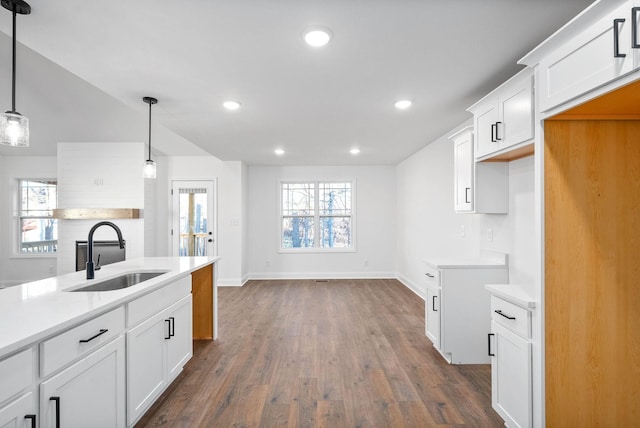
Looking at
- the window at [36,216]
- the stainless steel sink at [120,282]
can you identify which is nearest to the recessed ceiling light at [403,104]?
the stainless steel sink at [120,282]

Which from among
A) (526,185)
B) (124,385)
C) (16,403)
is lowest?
(124,385)

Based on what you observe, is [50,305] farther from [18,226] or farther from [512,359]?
[18,226]

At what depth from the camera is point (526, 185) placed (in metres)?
2.69

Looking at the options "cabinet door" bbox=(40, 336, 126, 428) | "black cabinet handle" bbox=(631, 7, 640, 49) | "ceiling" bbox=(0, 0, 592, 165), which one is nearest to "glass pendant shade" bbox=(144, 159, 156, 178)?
"ceiling" bbox=(0, 0, 592, 165)

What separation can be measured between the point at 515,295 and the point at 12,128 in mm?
2935

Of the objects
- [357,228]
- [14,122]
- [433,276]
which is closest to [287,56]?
[14,122]

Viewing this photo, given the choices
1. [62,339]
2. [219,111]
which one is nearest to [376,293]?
[219,111]

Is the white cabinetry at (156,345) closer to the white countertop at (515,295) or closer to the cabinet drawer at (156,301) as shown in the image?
the cabinet drawer at (156,301)

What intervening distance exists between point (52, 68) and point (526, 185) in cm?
524

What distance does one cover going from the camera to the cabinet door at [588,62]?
1251 millimetres

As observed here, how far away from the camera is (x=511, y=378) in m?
1.98

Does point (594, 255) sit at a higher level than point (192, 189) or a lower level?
lower

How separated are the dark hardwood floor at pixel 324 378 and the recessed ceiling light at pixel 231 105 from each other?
242 cm

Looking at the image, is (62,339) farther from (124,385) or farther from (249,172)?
(249,172)
